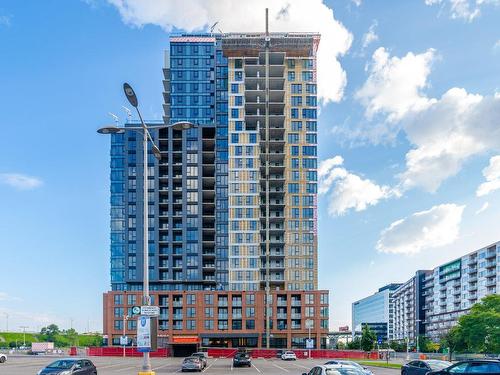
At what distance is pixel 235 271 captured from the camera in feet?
401

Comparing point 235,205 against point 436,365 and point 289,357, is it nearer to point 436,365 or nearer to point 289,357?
point 289,357

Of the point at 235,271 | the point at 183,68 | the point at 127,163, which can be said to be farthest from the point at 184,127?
the point at 183,68

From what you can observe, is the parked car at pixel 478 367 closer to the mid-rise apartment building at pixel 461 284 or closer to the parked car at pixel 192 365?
the parked car at pixel 192 365

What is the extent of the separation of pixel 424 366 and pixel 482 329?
6829 centimetres

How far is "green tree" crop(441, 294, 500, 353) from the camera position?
295ft

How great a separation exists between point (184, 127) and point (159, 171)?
108 m

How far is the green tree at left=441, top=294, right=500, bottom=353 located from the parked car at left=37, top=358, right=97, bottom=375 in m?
76.6

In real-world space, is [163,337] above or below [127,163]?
below

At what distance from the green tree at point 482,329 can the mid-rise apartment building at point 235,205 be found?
1274 inches

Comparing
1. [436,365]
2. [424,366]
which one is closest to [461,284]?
[424,366]

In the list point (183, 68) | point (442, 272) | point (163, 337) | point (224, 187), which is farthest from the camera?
point (442, 272)

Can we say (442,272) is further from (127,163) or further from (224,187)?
(127,163)

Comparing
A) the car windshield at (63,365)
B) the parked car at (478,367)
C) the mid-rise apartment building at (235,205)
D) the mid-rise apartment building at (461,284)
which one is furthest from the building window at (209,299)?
the parked car at (478,367)

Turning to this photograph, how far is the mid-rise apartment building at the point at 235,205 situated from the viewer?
12075 centimetres
